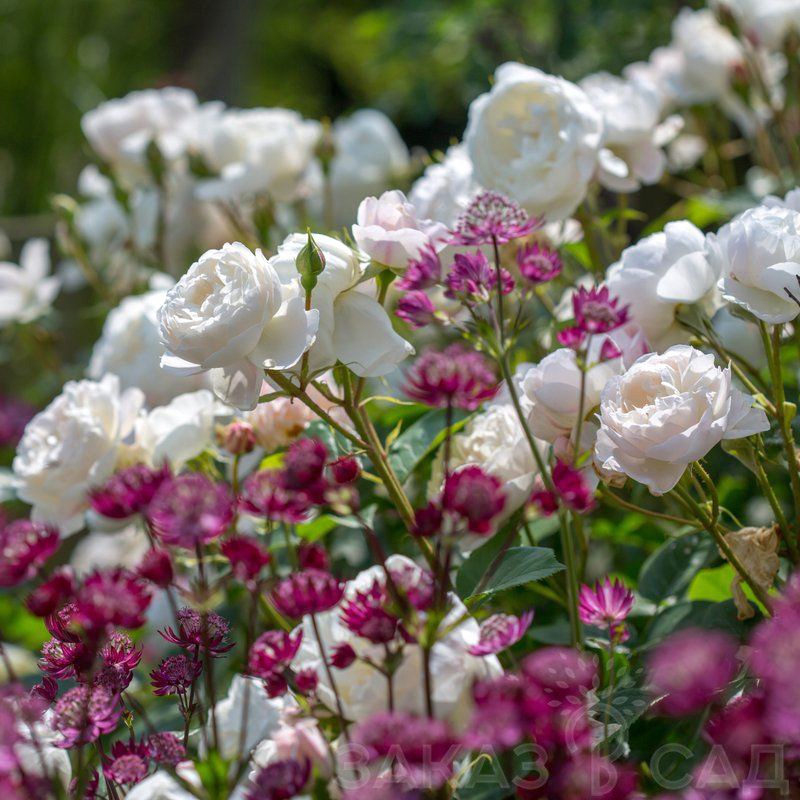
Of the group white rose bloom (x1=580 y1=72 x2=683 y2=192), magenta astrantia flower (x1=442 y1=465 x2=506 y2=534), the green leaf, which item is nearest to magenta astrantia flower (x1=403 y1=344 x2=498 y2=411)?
magenta astrantia flower (x1=442 y1=465 x2=506 y2=534)

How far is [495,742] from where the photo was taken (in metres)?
0.39

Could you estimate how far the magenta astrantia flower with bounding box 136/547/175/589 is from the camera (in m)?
0.45

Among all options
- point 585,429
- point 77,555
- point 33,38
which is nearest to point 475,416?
point 585,429

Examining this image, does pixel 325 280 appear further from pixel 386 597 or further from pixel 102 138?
pixel 102 138

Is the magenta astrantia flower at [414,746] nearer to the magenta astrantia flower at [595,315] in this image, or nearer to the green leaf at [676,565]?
the magenta astrantia flower at [595,315]

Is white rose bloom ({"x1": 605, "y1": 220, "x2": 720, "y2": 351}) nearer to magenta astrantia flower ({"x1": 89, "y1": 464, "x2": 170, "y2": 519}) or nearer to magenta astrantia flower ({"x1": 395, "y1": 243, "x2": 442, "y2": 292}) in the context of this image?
magenta astrantia flower ({"x1": 395, "y1": 243, "x2": 442, "y2": 292})

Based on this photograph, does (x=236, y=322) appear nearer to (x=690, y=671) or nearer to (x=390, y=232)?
(x=390, y=232)

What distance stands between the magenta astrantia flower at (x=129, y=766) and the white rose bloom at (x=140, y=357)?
45cm

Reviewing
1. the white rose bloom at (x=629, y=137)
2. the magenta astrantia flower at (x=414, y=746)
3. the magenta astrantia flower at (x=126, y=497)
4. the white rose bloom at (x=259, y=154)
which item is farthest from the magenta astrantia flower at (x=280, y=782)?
the white rose bloom at (x=259, y=154)

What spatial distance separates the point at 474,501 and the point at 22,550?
0.22 meters

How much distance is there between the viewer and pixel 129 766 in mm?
466

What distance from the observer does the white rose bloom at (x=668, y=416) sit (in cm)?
54

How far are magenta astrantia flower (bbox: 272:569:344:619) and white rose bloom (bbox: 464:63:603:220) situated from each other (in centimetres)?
40

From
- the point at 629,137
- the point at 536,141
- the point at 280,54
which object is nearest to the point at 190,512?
the point at 536,141
